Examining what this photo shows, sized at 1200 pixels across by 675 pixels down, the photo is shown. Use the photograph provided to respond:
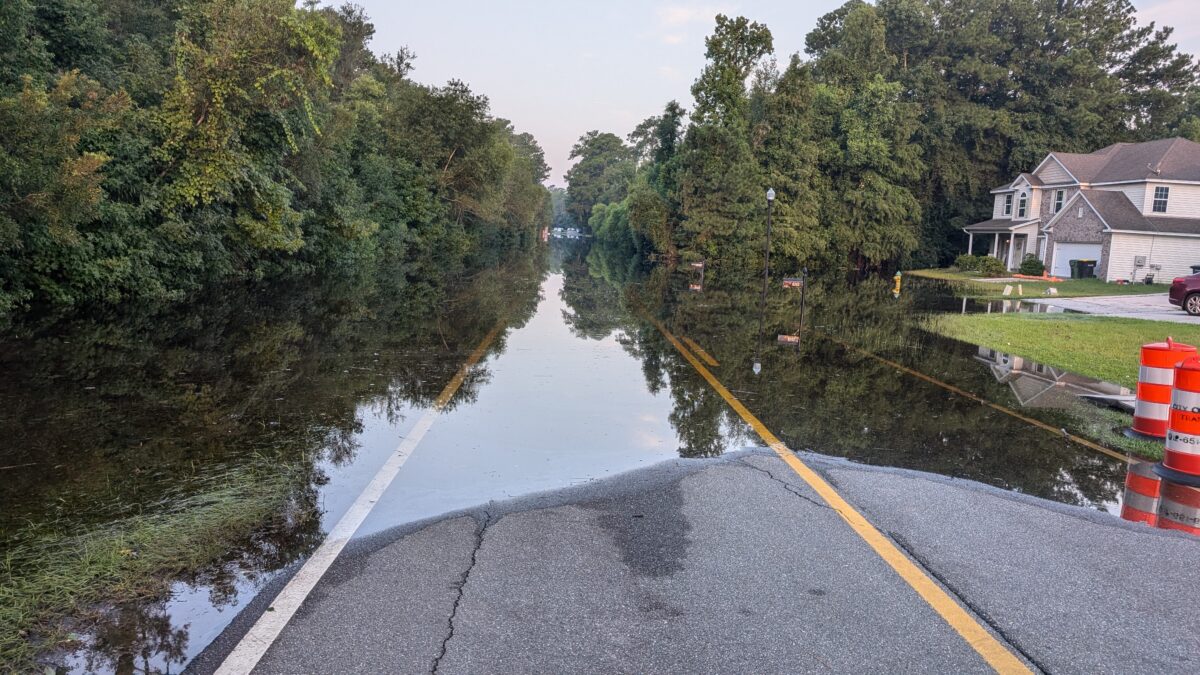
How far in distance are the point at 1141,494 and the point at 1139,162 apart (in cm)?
4709

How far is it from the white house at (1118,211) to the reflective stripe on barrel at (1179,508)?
40.2 metres

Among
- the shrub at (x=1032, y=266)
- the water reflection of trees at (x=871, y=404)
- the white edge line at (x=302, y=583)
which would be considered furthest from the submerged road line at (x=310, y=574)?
the shrub at (x=1032, y=266)

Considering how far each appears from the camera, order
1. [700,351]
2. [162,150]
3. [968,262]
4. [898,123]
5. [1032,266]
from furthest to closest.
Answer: [898,123] < [968,262] < [1032,266] < [162,150] < [700,351]

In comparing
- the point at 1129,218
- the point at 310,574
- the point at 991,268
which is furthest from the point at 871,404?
the point at 991,268

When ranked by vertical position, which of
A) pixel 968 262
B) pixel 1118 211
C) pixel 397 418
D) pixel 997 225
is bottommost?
pixel 968 262

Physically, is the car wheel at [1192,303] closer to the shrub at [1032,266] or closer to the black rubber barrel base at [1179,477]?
the black rubber barrel base at [1179,477]

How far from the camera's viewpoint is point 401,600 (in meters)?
4.11

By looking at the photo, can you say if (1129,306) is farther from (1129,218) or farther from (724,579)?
(724,579)

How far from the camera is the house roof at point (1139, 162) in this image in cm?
4269

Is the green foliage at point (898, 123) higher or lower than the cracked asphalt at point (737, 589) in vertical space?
higher

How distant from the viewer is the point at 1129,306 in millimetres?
26906

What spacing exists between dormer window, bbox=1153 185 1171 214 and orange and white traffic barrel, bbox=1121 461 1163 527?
4320 centimetres

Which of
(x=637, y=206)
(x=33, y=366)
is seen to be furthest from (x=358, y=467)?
(x=637, y=206)

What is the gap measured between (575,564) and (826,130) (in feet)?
187
